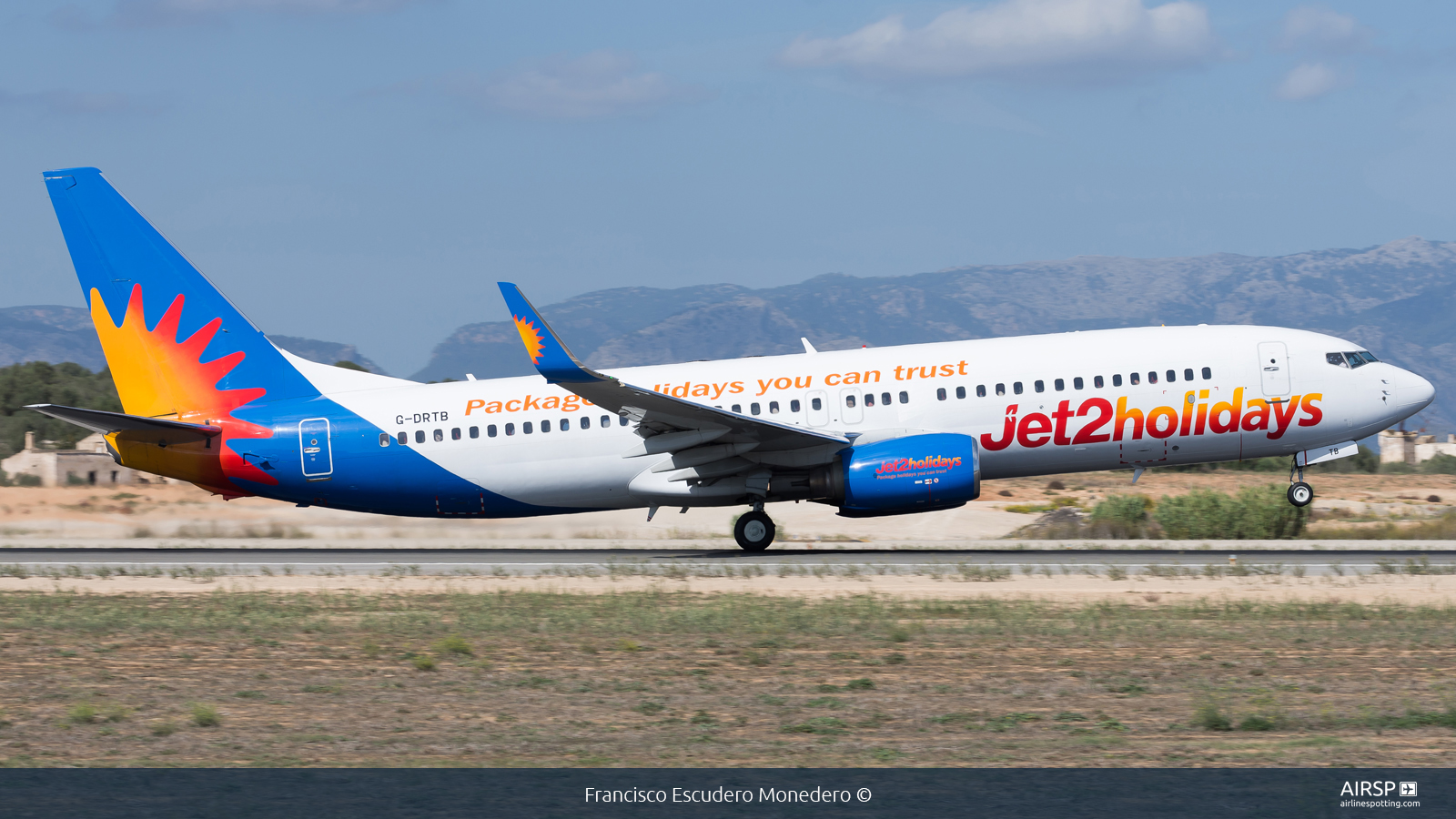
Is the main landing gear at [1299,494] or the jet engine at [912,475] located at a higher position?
the jet engine at [912,475]

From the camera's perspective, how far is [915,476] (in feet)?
78.1

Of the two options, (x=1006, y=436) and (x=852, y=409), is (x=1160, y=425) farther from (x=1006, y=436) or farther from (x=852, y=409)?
(x=852, y=409)

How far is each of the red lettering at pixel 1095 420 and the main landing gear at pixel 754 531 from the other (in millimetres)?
5926

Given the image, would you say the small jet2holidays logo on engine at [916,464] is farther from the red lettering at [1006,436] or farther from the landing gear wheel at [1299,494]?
the landing gear wheel at [1299,494]

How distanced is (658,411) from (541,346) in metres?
2.56

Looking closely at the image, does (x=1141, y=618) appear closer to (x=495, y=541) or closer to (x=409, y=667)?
(x=409, y=667)

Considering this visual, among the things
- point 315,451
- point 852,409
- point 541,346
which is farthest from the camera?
point 315,451

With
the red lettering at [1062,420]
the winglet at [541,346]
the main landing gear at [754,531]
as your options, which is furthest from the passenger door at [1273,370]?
the winglet at [541,346]

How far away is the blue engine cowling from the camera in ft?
78.1
